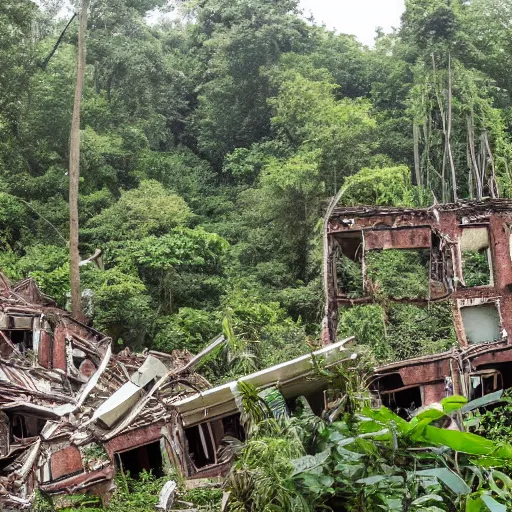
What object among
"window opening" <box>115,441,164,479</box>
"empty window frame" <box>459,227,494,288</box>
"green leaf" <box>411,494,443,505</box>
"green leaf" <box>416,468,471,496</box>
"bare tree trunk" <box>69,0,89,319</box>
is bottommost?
"window opening" <box>115,441,164,479</box>

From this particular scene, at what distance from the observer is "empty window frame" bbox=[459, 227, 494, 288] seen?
16.5 meters

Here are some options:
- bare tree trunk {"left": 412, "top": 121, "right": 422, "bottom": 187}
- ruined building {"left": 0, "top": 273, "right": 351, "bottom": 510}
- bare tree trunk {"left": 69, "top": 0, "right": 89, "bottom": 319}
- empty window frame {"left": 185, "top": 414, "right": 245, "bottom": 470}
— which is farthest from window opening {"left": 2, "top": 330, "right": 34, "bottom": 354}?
bare tree trunk {"left": 412, "top": 121, "right": 422, "bottom": 187}

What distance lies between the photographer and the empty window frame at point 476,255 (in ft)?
54.1

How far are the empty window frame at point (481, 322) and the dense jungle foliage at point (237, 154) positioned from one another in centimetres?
145

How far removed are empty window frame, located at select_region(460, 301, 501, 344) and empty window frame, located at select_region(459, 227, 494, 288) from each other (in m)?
0.56

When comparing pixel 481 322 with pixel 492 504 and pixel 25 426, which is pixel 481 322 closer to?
pixel 25 426

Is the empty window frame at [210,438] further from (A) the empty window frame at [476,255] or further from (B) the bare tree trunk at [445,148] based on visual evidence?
(B) the bare tree trunk at [445,148]

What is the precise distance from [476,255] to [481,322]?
6.21 metres

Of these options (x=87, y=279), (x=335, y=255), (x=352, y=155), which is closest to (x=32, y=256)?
(x=87, y=279)

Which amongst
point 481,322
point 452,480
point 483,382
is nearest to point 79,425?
point 452,480

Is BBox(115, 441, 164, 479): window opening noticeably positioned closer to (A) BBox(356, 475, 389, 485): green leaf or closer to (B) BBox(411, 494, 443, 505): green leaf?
(A) BBox(356, 475, 389, 485): green leaf

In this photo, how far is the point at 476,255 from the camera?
71.9 feet

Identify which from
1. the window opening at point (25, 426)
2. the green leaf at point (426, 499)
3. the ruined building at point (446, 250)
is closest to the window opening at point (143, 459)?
the window opening at point (25, 426)

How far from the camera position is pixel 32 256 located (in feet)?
70.1
